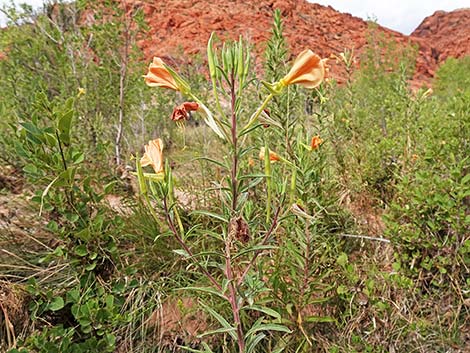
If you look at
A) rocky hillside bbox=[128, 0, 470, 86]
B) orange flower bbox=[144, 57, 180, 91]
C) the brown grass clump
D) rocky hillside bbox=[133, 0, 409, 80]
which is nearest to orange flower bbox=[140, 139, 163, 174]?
orange flower bbox=[144, 57, 180, 91]

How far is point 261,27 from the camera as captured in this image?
28.9 metres

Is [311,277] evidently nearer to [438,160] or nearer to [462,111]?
[438,160]

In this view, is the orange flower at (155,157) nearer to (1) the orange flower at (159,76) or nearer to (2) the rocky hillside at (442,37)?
(1) the orange flower at (159,76)

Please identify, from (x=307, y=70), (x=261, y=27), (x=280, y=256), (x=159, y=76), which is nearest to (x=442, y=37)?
(x=261, y=27)

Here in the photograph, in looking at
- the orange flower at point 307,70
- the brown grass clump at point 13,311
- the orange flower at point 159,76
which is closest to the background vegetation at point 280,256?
the brown grass clump at point 13,311

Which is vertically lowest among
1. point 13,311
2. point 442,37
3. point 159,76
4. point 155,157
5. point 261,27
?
point 13,311

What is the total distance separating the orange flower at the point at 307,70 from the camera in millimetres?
795

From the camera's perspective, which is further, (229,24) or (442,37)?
(442,37)

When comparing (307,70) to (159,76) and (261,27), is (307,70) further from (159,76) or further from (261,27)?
(261,27)

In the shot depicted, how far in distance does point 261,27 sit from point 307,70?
101ft

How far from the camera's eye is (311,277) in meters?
1.51

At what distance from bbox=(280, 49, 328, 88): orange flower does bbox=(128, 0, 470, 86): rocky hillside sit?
2294 cm

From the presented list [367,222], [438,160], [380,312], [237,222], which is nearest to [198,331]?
[380,312]

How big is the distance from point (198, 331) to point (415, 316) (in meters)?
0.97
